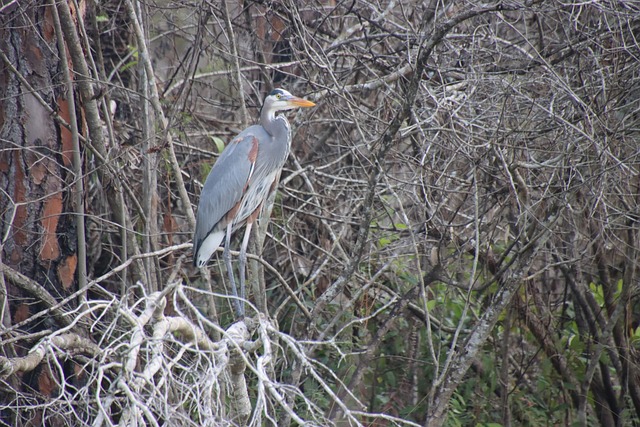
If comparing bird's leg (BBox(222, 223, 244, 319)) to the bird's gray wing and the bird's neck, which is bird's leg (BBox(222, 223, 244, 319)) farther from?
the bird's neck

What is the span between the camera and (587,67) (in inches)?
156

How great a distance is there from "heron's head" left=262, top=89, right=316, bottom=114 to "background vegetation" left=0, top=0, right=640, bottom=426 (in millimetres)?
202

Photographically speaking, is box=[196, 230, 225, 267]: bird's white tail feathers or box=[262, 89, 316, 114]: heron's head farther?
box=[262, 89, 316, 114]: heron's head

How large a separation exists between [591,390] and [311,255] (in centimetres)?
241

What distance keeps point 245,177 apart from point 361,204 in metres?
0.91

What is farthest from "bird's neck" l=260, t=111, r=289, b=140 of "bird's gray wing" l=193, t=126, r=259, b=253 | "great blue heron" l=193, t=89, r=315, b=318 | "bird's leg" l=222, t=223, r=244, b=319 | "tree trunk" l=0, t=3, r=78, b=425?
"tree trunk" l=0, t=3, r=78, b=425

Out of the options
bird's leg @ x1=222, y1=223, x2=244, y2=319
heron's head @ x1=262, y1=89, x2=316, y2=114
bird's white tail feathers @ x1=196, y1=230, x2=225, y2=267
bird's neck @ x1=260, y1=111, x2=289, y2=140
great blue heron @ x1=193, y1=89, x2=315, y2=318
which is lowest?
bird's leg @ x1=222, y1=223, x2=244, y2=319

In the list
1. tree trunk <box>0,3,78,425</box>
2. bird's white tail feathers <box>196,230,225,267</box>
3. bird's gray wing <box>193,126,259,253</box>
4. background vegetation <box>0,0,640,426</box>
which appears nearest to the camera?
background vegetation <box>0,0,640,426</box>

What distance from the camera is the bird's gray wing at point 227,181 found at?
4.54 metres

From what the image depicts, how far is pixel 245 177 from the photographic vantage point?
15.4 feet

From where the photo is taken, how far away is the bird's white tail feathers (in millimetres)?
4383

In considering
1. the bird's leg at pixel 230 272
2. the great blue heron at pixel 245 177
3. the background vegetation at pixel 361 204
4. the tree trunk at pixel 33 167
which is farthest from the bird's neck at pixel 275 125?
the tree trunk at pixel 33 167

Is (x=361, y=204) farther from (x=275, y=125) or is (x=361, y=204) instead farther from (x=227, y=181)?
(x=227, y=181)

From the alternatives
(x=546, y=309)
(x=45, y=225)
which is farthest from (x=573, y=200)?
(x=45, y=225)
